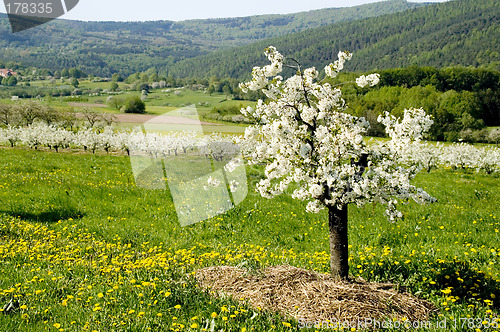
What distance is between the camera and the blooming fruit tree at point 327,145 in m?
5.62

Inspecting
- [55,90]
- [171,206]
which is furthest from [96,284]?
[55,90]

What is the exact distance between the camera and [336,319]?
5.43 metres

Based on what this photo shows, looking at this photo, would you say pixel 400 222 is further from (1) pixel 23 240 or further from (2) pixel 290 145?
(1) pixel 23 240

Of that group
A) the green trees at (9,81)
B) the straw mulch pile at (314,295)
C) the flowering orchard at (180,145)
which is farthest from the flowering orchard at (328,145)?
the green trees at (9,81)

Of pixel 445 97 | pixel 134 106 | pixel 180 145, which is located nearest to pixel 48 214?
pixel 180 145

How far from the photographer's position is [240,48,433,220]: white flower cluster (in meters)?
5.61

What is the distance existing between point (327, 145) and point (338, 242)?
6.11ft

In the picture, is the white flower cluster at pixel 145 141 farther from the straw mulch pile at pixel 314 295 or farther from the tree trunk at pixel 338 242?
the tree trunk at pixel 338 242

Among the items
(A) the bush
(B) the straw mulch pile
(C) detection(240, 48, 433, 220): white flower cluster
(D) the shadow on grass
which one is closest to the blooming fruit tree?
(C) detection(240, 48, 433, 220): white flower cluster

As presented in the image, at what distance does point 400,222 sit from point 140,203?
30.6 feet

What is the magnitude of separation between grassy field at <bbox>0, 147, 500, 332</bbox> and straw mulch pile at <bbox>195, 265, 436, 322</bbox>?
40 centimetres

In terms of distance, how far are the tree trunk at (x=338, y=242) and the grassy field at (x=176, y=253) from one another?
1.08 m

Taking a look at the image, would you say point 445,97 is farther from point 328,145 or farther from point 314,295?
point 314,295

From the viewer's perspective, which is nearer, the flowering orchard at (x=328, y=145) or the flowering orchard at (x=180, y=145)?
the flowering orchard at (x=328, y=145)
